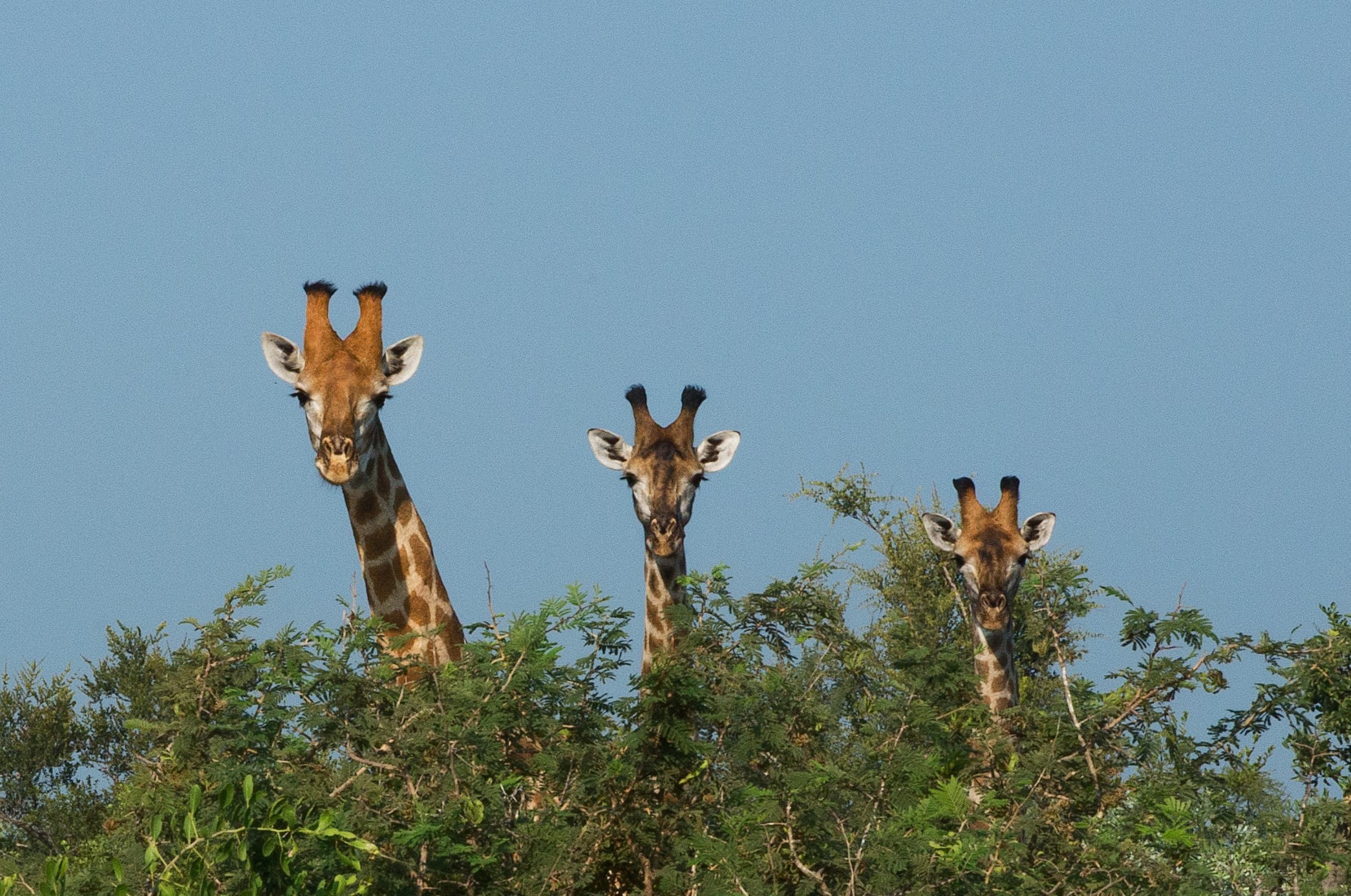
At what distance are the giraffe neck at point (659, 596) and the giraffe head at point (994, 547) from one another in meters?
2.67

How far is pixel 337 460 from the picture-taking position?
38.1 feet

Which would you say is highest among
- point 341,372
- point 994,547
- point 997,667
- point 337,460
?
point 341,372

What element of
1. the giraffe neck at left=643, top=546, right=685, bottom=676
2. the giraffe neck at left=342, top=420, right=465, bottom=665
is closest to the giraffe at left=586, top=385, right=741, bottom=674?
the giraffe neck at left=643, top=546, right=685, bottom=676

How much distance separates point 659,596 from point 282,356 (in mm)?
3680

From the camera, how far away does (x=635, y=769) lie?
766cm

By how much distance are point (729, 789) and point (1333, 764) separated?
4.70m

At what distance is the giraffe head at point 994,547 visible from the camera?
12789 millimetres

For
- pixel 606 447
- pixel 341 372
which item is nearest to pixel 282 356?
pixel 341 372

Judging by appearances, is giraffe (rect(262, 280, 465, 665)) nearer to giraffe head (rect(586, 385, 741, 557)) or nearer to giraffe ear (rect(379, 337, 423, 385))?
giraffe ear (rect(379, 337, 423, 385))

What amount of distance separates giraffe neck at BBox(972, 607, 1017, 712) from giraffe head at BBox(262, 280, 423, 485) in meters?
5.36

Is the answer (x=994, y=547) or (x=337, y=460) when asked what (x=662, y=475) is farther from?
(x=994, y=547)

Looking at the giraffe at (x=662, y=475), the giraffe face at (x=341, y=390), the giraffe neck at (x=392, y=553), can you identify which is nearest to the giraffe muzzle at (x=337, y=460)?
the giraffe face at (x=341, y=390)

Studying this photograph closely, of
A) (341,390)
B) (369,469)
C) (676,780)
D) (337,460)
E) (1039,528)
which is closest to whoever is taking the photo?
(676,780)

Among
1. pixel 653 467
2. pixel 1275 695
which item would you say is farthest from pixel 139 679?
pixel 1275 695
